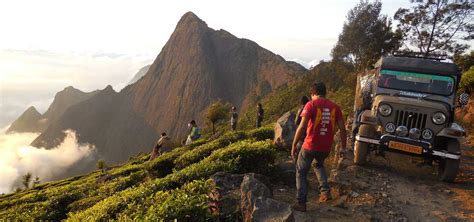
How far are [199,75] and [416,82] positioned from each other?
113 meters

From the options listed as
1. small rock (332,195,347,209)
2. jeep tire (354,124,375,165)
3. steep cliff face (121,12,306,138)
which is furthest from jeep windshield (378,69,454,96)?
steep cliff face (121,12,306,138)

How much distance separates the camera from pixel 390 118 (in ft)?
34.6

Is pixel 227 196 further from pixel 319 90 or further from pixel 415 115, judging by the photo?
pixel 415 115

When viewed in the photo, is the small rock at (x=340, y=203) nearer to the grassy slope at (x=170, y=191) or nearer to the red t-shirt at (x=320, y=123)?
the red t-shirt at (x=320, y=123)

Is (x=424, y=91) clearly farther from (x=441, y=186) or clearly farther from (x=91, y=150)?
(x=91, y=150)

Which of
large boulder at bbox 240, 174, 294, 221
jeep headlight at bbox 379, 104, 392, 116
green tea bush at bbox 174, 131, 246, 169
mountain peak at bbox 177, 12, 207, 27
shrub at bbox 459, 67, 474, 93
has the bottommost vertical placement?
green tea bush at bbox 174, 131, 246, 169

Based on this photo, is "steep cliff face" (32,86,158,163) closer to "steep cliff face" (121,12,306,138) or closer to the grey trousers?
"steep cliff face" (121,12,306,138)

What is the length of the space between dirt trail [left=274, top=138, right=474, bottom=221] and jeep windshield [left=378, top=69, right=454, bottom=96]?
8.11 feet

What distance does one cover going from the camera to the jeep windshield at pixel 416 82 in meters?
11.4

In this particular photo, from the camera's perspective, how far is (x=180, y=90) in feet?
412

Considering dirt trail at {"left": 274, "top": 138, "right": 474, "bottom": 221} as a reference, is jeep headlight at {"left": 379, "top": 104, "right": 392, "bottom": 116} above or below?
above

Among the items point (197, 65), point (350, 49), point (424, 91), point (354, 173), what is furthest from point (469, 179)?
point (197, 65)

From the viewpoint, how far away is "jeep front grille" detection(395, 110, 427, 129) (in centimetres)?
1027

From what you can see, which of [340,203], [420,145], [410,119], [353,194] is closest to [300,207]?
[340,203]
